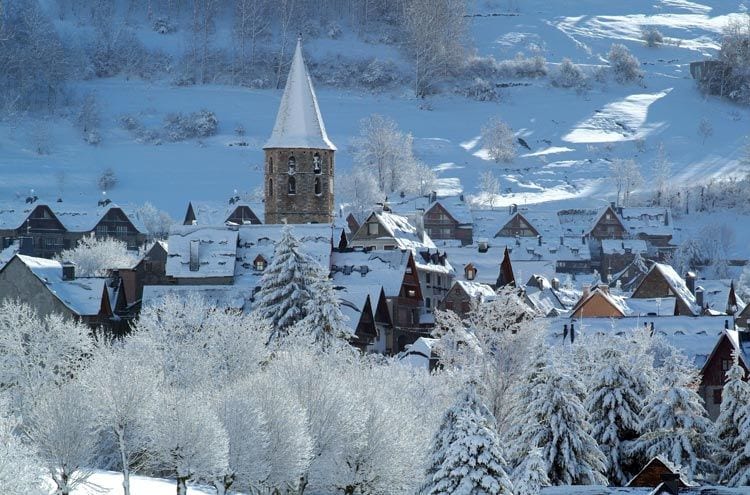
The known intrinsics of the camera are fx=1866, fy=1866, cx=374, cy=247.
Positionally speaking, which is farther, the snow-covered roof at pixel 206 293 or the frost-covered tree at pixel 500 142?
the frost-covered tree at pixel 500 142

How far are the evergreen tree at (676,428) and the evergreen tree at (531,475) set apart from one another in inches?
190

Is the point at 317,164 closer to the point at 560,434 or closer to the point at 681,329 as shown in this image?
the point at 681,329

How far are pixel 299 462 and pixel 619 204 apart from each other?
11549 cm

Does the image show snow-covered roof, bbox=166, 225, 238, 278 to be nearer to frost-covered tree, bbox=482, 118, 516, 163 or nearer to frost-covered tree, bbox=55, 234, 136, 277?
frost-covered tree, bbox=55, 234, 136, 277

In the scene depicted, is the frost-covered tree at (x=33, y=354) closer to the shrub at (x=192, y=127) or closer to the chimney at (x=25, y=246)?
the chimney at (x=25, y=246)

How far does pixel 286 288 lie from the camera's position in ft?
270

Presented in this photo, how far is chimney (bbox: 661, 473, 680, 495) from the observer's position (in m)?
43.0

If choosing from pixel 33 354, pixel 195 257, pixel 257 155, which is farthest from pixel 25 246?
pixel 257 155

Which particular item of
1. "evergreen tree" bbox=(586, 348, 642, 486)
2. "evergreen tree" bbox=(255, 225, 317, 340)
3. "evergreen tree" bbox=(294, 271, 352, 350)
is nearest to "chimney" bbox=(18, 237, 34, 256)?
"evergreen tree" bbox=(255, 225, 317, 340)

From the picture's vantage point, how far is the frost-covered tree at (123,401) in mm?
57969

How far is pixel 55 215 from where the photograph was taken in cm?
14575

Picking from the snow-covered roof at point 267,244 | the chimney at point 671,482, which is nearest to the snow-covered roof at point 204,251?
the snow-covered roof at point 267,244

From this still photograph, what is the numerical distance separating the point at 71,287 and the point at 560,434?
36.3 metres

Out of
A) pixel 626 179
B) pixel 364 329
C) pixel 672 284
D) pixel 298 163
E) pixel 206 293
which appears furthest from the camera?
pixel 626 179
